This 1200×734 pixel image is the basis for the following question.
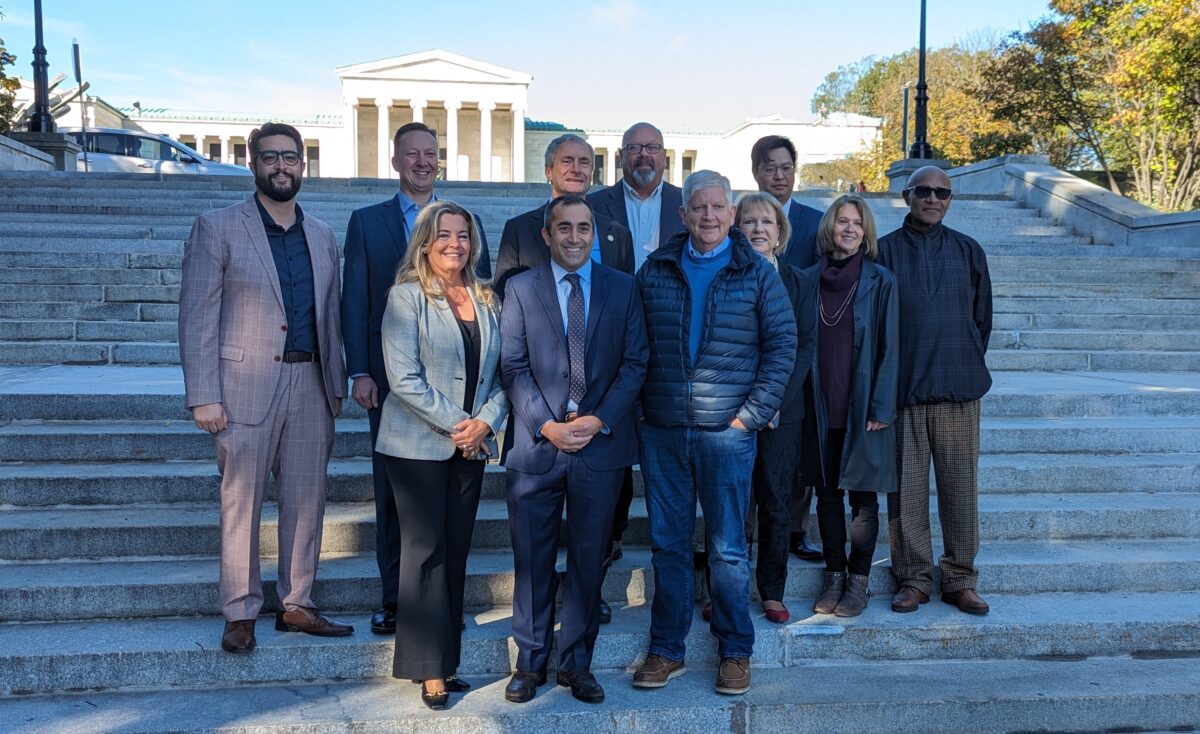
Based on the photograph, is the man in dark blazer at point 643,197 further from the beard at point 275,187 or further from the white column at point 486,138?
the white column at point 486,138

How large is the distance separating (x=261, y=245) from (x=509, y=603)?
2147mm

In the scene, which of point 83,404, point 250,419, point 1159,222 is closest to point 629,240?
point 250,419

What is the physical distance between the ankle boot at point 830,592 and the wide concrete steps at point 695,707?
38 centimetres

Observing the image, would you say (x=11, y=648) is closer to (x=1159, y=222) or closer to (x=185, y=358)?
(x=185, y=358)

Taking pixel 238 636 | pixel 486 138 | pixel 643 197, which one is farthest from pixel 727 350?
pixel 486 138

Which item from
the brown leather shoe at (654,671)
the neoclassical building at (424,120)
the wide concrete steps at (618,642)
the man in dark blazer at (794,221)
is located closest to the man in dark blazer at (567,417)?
the brown leather shoe at (654,671)

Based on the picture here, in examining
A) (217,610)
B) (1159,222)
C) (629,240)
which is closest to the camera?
(217,610)

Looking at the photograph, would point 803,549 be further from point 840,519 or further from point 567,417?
point 567,417

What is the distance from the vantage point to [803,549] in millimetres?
5211

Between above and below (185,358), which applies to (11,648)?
below

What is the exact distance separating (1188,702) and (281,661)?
4.00m

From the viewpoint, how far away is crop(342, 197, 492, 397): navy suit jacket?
433 centimetres

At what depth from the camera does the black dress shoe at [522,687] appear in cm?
398

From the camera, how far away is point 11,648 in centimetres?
412
